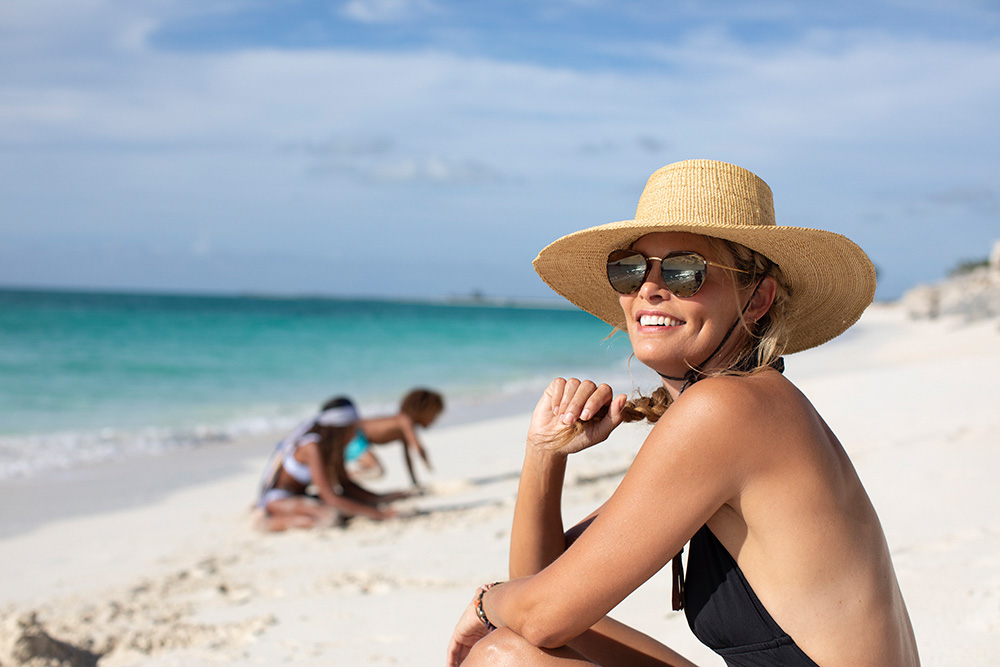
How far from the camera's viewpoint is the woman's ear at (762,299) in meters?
2.00

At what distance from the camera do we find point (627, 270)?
6.68 feet

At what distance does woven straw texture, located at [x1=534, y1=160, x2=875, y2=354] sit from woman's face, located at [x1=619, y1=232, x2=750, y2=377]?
0.20 ft

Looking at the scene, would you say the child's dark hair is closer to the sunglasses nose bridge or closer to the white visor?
the white visor

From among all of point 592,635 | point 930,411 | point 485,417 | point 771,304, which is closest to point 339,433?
point 592,635

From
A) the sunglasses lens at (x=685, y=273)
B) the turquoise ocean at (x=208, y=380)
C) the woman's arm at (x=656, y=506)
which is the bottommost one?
the turquoise ocean at (x=208, y=380)

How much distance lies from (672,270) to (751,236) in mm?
190

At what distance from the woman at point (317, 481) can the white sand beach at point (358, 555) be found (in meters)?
0.14

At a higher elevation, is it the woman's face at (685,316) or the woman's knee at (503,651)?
the woman's face at (685,316)

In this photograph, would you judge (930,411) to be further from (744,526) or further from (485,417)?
(744,526)

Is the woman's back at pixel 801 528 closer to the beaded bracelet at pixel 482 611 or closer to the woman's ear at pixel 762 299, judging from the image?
the woman's ear at pixel 762 299

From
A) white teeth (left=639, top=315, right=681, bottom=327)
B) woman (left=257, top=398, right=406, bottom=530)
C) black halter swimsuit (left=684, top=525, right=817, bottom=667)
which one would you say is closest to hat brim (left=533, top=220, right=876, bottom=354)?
white teeth (left=639, top=315, right=681, bottom=327)

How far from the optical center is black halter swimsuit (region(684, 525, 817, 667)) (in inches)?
67.0

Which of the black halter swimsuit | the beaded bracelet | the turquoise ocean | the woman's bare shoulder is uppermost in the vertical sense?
the woman's bare shoulder

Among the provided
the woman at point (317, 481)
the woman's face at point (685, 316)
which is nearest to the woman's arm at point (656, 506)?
the woman's face at point (685, 316)
